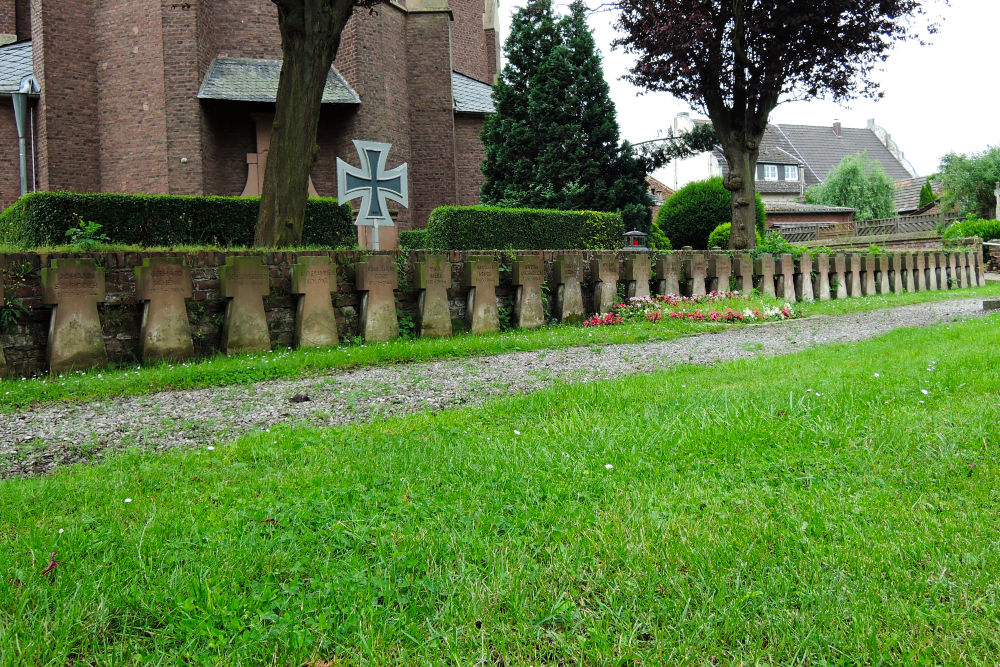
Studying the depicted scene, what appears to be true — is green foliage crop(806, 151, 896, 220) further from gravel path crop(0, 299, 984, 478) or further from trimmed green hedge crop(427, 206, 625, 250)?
gravel path crop(0, 299, 984, 478)

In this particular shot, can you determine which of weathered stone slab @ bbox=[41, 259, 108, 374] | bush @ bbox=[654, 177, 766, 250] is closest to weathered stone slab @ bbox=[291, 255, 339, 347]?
weathered stone slab @ bbox=[41, 259, 108, 374]

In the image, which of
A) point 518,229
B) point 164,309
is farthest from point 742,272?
point 164,309

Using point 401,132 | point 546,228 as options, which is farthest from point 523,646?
point 401,132

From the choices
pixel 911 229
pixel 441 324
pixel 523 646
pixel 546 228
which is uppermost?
pixel 911 229

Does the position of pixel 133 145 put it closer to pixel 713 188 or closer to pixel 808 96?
pixel 808 96

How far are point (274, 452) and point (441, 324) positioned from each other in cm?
504

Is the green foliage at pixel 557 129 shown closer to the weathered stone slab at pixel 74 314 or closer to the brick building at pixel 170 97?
the brick building at pixel 170 97

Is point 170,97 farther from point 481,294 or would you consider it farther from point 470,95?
point 481,294

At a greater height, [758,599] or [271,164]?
[271,164]

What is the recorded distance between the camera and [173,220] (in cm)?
1137

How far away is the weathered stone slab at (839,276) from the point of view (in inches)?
556

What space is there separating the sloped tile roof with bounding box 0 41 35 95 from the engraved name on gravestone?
16.6m

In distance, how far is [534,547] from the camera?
2096mm

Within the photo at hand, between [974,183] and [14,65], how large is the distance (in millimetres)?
50639
